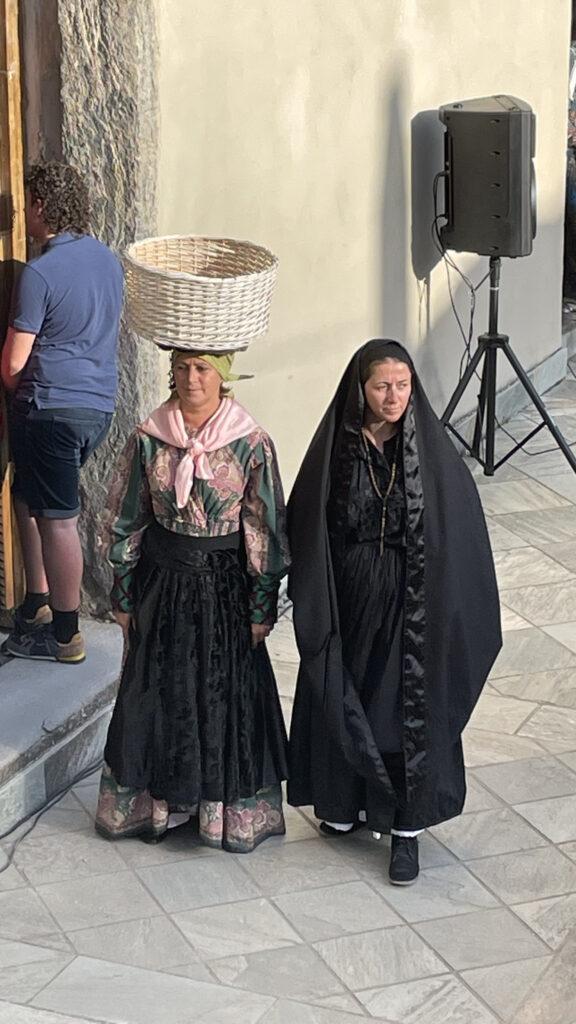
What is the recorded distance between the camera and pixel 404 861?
4.86 metres

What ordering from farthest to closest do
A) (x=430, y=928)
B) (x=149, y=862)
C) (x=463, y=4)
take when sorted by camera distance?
(x=463, y=4) → (x=149, y=862) → (x=430, y=928)

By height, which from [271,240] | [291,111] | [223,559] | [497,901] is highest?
[291,111]

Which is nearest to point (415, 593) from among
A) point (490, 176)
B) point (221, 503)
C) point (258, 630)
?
point (258, 630)

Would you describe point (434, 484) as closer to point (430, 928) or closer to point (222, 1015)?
point (430, 928)

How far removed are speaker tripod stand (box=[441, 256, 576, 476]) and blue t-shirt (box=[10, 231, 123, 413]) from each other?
275 cm

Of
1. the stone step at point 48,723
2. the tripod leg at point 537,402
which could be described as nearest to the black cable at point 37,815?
the stone step at point 48,723

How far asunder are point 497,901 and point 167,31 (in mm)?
3153

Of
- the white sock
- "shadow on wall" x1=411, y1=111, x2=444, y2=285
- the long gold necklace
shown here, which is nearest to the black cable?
the white sock

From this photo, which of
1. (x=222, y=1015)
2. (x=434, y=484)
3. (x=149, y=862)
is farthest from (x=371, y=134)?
(x=222, y=1015)

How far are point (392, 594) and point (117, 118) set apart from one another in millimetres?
2040

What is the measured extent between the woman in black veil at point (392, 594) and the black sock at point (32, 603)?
1.40 metres

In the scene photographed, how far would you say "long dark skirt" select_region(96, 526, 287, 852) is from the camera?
480 centimetres

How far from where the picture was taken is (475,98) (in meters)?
8.48

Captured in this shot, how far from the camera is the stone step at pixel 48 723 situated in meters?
5.18
